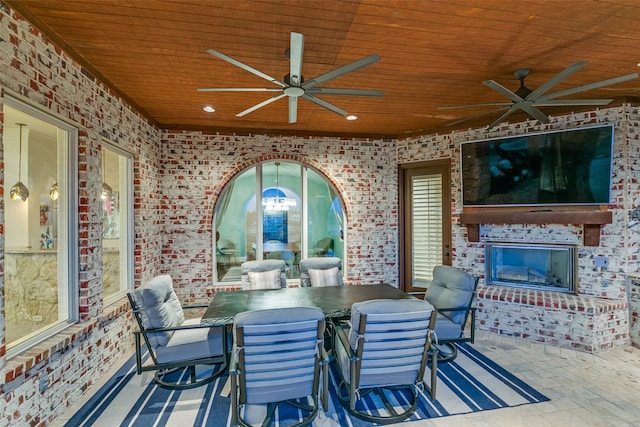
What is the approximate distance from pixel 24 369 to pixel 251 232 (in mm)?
3375

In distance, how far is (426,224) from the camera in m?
5.35

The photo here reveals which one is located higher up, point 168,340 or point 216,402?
point 168,340

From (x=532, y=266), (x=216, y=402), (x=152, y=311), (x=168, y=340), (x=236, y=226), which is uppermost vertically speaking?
(x=236, y=226)

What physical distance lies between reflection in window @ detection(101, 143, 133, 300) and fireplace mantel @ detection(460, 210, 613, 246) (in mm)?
4484

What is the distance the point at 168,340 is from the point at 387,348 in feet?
6.14

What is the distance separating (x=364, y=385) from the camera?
7.64ft

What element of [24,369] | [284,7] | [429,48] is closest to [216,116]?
[284,7]

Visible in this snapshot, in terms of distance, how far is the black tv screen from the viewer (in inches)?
146

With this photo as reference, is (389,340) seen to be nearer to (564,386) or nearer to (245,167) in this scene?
(564,386)

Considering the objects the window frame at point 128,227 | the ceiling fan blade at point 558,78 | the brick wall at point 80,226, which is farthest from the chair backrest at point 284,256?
the ceiling fan blade at point 558,78

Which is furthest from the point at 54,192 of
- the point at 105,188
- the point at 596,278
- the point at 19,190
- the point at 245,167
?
the point at 596,278

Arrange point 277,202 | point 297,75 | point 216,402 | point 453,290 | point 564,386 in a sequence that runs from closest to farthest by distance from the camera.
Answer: point 297,75 → point 216,402 → point 564,386 → point 453,290 → point 277,202

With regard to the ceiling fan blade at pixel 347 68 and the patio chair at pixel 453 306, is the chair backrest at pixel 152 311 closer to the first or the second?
the ceiling fan blade at pixel 347 68

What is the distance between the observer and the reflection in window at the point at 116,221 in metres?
3.52
